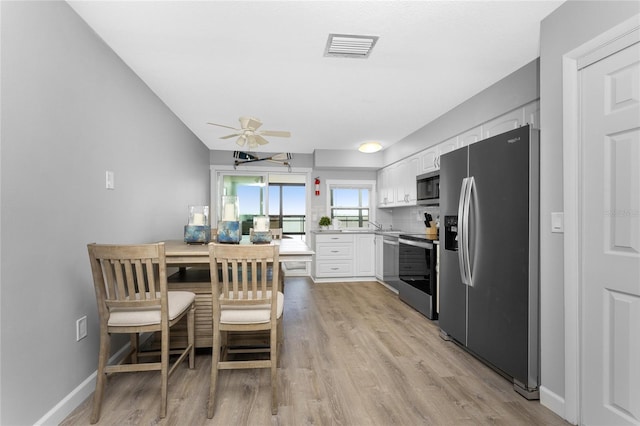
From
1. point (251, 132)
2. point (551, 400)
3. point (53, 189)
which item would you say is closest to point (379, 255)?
point (251, 132)

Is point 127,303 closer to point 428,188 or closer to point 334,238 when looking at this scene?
point 428,188

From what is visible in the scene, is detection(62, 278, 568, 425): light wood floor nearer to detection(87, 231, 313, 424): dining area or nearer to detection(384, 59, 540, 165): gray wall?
detection(87, 231, 313, 424): dining area

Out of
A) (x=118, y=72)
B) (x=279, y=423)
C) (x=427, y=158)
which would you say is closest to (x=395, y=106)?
(x=427, y=158)

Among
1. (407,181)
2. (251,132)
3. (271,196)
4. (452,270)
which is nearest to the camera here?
(452,270)

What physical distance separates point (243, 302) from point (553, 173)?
2072mm

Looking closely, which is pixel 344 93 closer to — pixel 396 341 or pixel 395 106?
pixel 395 106

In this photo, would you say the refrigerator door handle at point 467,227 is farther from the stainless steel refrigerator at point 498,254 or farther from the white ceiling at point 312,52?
the white ceiling at point 312,52

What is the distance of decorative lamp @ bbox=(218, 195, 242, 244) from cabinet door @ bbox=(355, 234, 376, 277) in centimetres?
363

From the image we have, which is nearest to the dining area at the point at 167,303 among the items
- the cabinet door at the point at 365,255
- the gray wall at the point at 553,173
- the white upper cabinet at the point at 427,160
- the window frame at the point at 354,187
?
the gray wall at the point at 553,173

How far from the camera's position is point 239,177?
658 cm

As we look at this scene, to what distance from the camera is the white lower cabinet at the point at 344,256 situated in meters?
5.97

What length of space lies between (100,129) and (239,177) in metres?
4.24

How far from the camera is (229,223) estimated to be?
106 inches

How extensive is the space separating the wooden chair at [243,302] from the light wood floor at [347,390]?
21 centimetres
